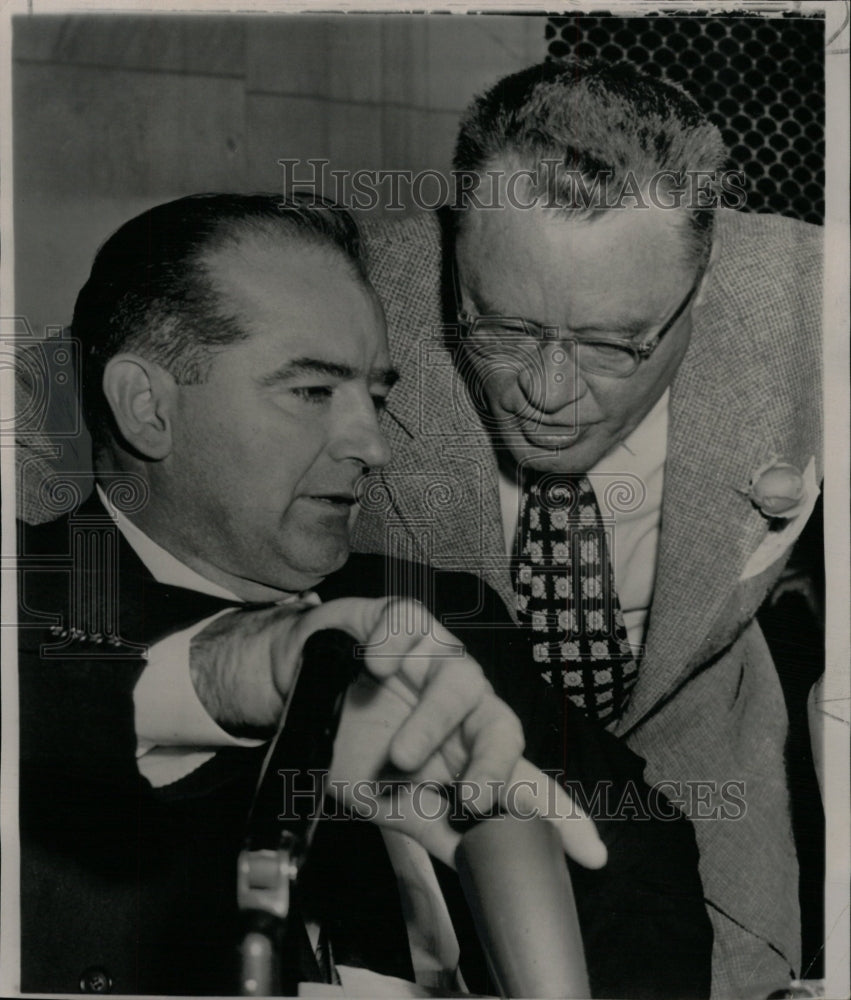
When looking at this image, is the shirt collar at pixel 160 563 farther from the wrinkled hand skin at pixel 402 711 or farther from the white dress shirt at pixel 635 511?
the white dress shirt at pixel 635 511

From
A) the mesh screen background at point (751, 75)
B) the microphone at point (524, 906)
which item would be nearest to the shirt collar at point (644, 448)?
the mesh screen background at point (751, 75)

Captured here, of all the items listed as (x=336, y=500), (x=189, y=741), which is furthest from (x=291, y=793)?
(x=336, y=500)

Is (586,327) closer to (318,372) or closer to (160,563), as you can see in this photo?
(318,372)

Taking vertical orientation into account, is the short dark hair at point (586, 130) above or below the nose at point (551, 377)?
above

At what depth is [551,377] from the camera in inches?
89.8

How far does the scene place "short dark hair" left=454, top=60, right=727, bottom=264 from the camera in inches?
88.4

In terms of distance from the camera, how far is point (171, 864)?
2.30 meters

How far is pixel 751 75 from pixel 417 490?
1.01 metres

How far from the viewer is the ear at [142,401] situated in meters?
2.27

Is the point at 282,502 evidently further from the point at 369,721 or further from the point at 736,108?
the point at 736,108

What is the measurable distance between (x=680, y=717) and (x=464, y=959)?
2.00 ft

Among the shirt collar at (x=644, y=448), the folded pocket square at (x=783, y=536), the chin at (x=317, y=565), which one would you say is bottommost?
the chin at (x=317, y=565)

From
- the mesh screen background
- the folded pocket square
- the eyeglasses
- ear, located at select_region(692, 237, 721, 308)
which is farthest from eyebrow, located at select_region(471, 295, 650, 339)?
the folded pocket square

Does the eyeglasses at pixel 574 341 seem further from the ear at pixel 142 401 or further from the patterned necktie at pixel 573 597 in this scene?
the ear at pixel 142 401
